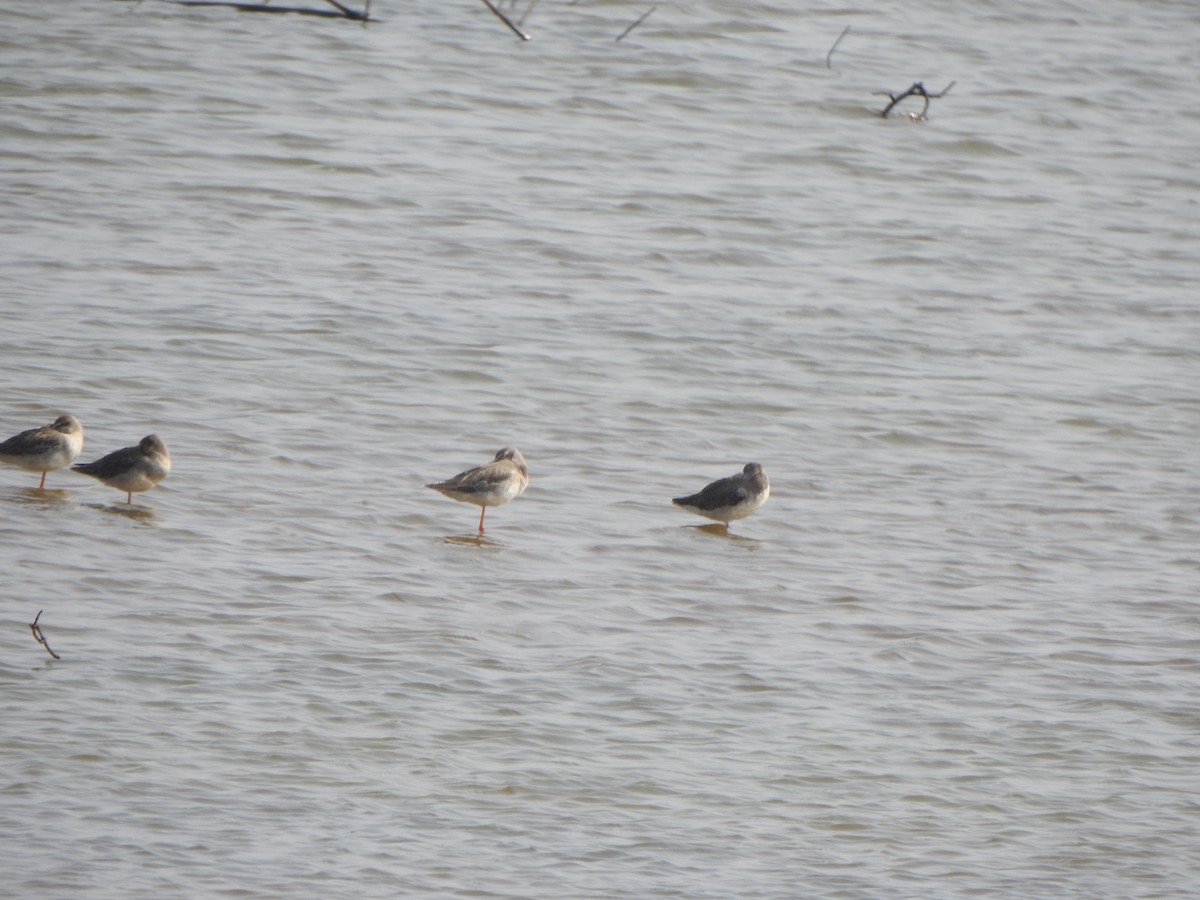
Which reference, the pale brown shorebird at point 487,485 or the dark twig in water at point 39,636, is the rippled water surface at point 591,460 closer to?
the dark twig in water at point 39,636

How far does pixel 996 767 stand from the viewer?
23.2ft

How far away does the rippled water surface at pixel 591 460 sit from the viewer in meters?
6.41

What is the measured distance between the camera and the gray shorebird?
977cm

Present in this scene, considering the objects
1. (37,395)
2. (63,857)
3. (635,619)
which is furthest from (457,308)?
(63,857)

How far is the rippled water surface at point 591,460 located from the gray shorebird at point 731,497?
0.54ft

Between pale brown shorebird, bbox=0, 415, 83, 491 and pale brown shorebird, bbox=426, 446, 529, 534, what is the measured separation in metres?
1.86

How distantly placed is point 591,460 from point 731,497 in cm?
136

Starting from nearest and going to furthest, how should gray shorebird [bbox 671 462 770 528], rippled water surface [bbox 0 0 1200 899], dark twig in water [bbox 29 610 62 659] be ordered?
rippled water surface [bbox 0 0 1200 899]
dark twig in water [bbox 29 610 62 659]
gray shorebird [bbox 671 462 770 528]

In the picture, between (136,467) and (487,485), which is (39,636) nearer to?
(136,467)

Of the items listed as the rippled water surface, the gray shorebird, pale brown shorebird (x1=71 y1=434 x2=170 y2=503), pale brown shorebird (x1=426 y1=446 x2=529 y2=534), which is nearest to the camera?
the rippled water surface

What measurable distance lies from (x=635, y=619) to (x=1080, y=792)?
2.25 metres

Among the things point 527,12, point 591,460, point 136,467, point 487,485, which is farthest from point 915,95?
point 136,467

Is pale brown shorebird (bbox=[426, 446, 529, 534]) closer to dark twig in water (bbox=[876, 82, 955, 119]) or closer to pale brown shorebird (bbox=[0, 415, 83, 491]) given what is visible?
pale brown shorebird (bbox=[0, 415, 83, 491])

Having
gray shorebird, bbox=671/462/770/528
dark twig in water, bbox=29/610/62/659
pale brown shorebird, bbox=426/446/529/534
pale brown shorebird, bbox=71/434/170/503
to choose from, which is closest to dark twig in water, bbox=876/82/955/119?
gray shorebird, bbox=671/462/770/528
